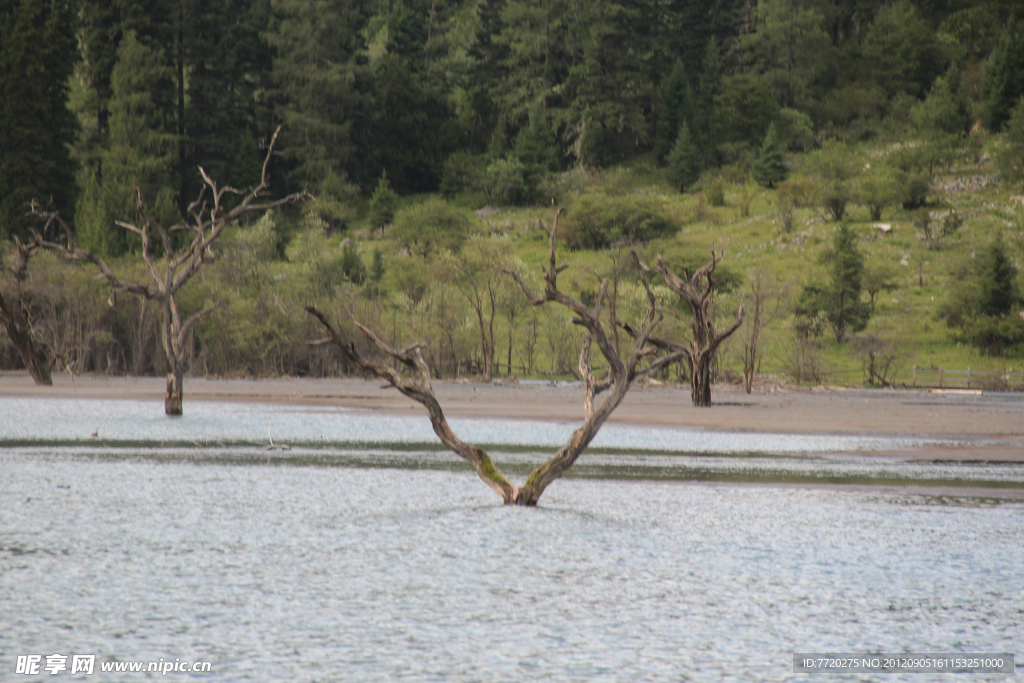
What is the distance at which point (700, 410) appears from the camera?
3331 cm

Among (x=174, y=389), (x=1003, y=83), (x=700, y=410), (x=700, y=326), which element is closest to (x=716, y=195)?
(x=1003, y=83)

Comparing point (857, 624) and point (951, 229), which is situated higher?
point (951, 229)

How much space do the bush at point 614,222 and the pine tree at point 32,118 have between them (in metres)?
36.8

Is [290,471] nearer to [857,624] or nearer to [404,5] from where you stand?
[857,624]

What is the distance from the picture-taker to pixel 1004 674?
7527 millimetres

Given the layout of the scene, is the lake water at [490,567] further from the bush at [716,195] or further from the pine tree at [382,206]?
the bush at [716,195]

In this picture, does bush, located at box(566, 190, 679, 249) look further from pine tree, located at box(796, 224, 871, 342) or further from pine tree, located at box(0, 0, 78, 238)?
pine tree, located at box(0, 0, 78, 238)

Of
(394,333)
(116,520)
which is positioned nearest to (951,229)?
(394,333)

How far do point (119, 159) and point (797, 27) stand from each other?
66.0 meters

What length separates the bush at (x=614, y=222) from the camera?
267 ft

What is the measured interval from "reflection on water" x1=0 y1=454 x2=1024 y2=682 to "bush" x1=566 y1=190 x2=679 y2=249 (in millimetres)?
66580

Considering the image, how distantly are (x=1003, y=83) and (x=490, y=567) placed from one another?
95.5 metres

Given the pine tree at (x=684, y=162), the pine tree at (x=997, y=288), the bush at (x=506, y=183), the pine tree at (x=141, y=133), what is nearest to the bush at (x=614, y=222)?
the pine tree at (x=684, y=162)

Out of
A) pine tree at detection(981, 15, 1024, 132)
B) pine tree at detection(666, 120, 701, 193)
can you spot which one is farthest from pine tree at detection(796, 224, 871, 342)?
pine tree at detection(981, 15, 1024, 132)
